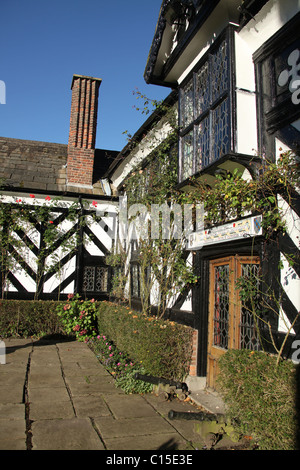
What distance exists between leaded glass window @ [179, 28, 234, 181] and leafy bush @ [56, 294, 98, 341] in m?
4.80

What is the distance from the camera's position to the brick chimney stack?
11336 millimetres

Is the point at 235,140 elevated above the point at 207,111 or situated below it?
below

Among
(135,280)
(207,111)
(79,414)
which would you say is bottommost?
(79,414)

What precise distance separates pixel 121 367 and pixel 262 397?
10.3ft

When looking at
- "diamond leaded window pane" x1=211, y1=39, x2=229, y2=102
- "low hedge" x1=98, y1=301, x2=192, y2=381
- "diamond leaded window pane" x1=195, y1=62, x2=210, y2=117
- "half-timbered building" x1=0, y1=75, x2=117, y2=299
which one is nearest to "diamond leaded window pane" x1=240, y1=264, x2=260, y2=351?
"low hedge" x1=98, y1=301, x2=192, y2=381

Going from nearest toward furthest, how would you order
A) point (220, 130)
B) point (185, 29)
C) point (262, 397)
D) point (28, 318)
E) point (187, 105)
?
point (262, 397)
point (220, 130)
point (187, 105)
point (185, 29)
point (28, 318)

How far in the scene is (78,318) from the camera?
9.02m

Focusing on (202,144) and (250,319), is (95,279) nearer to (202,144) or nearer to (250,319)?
(202,144)

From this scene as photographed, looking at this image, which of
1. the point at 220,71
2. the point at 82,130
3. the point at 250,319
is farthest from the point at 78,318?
the point at 220,71

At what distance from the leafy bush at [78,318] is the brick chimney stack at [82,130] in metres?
4.04

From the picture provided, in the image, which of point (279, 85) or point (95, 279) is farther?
point (95, 279)

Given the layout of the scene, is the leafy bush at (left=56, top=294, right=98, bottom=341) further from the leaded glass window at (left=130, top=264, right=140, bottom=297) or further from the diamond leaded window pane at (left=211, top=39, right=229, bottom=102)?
the diamond leaded window pane at (left=211, top=39, right=229, bottom=102)

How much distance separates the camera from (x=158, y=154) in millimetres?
7281
